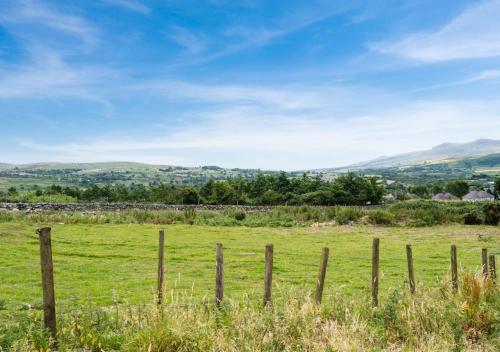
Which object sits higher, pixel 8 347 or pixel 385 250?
pixel 8 347

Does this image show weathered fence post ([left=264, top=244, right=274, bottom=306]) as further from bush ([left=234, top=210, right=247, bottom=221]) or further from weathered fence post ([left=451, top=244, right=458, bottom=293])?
bush ([left=234, top=210, right=247, bottom=221])

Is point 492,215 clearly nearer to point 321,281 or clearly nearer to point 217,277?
point 321,281

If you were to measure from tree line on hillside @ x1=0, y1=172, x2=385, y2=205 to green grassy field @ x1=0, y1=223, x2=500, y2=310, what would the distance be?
30.8 meters

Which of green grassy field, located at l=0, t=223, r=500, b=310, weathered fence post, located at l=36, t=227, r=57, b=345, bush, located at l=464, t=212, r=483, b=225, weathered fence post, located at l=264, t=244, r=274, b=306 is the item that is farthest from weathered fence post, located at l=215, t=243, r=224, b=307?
bush, located at l=464, t=212, r=483, b=225

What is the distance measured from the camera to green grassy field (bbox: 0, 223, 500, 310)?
472 inches

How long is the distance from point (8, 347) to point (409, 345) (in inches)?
232

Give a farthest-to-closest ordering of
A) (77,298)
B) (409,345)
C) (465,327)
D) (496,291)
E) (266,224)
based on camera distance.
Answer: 1. (266,224)
2. (77,298)
3. (496,291)
4. (465,327)
5. (409,345)

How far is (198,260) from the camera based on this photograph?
1753cm

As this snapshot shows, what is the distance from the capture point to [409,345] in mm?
7352

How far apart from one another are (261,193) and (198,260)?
173 feet

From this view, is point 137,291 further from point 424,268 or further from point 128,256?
point 424,268

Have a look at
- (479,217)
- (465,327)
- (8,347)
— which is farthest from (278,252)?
(479,217)

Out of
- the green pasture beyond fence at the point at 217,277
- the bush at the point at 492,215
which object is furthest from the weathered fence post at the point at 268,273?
the bush at the point at 492,215

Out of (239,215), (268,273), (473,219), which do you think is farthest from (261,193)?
(268,273)
